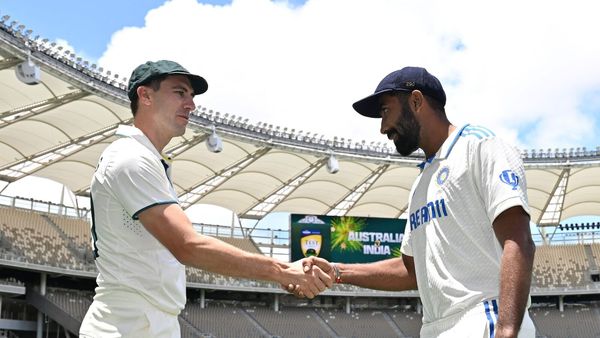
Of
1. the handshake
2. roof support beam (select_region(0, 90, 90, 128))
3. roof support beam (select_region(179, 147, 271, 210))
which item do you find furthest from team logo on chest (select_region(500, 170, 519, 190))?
roof support beam (select_region(179, 147, 271, 210))

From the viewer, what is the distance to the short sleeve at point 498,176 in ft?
10.7

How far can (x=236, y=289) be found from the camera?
4456 cm

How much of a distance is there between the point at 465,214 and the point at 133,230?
1.72 metres

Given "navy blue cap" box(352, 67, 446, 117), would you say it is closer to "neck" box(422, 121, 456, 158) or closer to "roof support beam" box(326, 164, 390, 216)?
"neck" box(422, 121, 456, 158)

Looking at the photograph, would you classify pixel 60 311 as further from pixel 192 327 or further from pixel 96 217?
pixel 96 217

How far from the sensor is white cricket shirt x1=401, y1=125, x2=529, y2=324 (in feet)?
11.1

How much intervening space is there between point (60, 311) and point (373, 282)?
34.4 meters

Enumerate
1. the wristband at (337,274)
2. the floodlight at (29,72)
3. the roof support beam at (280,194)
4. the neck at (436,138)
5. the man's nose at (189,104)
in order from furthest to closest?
the roof support beam at (280,194)
the floodlight at (29,72)
the wristband at (337,274)
the man's nose at (189,104)
the neck at (436,138)

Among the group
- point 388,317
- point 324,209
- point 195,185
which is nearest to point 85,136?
point 195,185

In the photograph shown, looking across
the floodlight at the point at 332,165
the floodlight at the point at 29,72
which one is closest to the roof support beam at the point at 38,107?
the floodlight at the point at 29,72

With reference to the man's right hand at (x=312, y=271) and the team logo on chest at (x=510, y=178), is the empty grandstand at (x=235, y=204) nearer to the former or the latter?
the man's right hand at (x=312, y=271)

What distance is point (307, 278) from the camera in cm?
396

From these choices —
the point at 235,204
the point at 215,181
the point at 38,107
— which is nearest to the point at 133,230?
the point at 38,107

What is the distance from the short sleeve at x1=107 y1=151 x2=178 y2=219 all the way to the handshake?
77 centimetres
